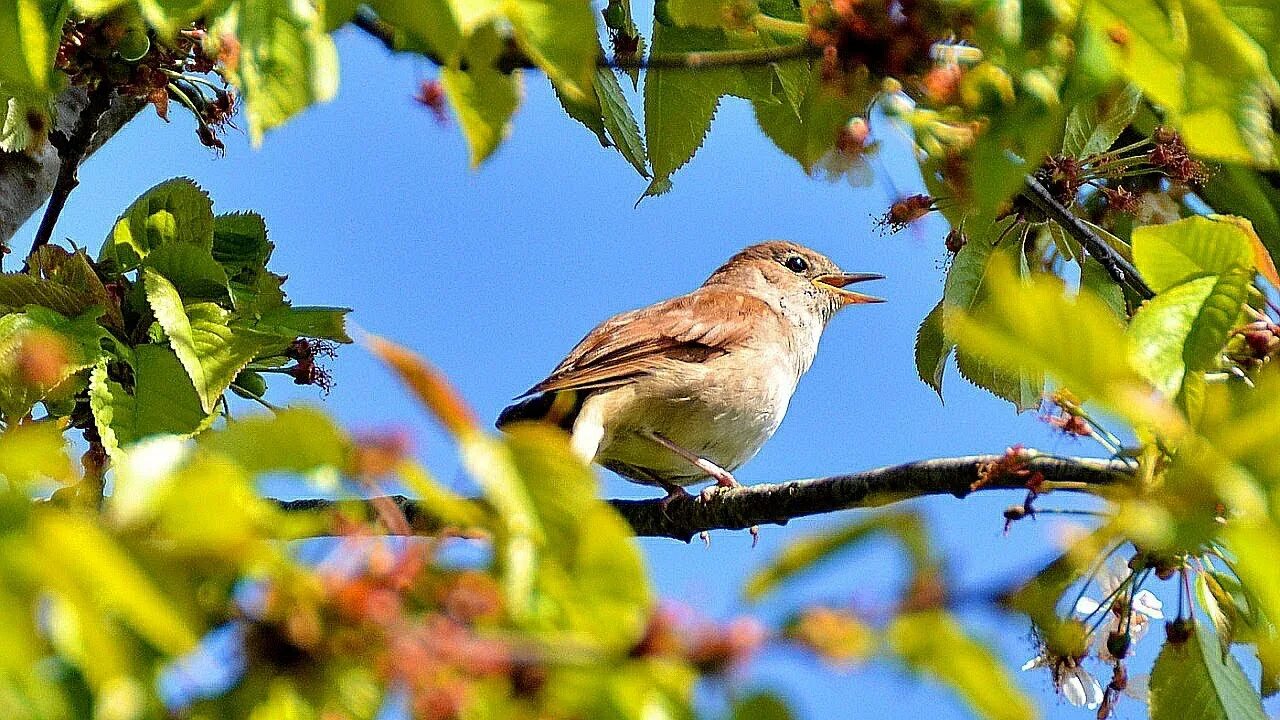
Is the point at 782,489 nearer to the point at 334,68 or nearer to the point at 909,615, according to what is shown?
the point at 334,68

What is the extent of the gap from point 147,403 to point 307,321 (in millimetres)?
526

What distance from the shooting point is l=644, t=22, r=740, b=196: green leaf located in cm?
381

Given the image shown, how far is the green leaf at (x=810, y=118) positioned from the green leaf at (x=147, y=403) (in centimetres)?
179

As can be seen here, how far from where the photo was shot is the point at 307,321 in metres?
3.94

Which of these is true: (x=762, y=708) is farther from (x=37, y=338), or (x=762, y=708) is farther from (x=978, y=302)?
(x=978, y=302)

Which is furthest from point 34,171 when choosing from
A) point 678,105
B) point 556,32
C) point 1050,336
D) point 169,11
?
point 1050,336

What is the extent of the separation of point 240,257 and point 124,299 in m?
0.44

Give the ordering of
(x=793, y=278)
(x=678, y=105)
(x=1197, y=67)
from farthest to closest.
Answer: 1. (x=793, y=278)
2. (x=678, y=105)
3. (x=1197, y=67)

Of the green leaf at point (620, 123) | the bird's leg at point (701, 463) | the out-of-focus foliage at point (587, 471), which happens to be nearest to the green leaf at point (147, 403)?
the out-of-focus foliage at point (587, 471)

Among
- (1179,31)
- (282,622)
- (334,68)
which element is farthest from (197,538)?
(1179,31)

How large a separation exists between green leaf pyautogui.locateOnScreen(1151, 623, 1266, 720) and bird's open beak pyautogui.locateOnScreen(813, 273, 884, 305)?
4532 mm

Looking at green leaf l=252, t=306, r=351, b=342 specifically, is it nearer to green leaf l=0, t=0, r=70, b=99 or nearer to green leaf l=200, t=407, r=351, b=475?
green leaf l=0, t=0, r=70, b=99

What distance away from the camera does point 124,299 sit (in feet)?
13.6

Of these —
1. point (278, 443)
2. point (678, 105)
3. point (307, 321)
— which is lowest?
point (307, 321)
